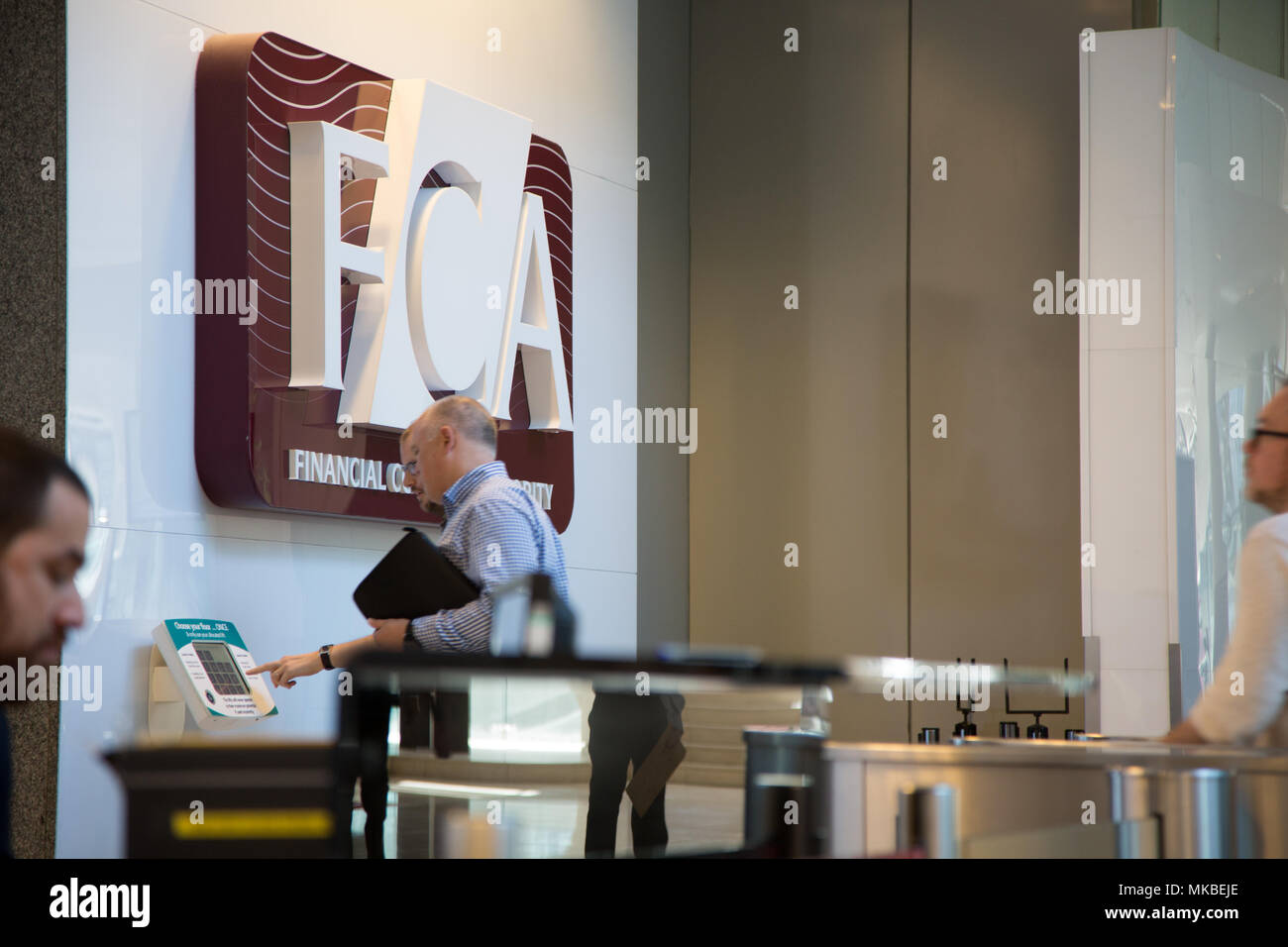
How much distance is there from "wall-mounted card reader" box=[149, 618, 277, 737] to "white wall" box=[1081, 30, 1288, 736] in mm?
3028

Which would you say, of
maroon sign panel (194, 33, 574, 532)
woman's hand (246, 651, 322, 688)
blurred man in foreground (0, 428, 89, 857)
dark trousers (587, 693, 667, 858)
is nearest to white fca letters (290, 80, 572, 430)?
maroon sign panel (194, 33, 574, 532)

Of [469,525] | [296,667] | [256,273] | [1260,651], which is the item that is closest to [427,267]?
[256,273]

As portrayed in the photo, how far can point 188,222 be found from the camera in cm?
417

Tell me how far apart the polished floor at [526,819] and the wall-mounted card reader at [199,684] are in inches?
98.2

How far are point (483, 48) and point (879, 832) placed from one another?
456 centimetres

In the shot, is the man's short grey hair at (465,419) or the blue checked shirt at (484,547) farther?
the man's short grey hair at (465,419)

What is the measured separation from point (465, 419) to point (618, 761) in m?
1.90

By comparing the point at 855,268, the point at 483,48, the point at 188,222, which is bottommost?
the point at 188,222

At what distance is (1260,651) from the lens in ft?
6.49

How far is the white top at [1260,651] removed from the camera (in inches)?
77.7

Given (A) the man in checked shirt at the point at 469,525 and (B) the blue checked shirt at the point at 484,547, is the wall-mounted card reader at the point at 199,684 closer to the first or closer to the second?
(A) the man in checked shirt at the point at 469,525

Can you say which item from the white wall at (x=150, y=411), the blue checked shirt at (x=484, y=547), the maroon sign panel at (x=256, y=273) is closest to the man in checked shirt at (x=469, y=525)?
the blue checked shirt at (x=484, y=547)
